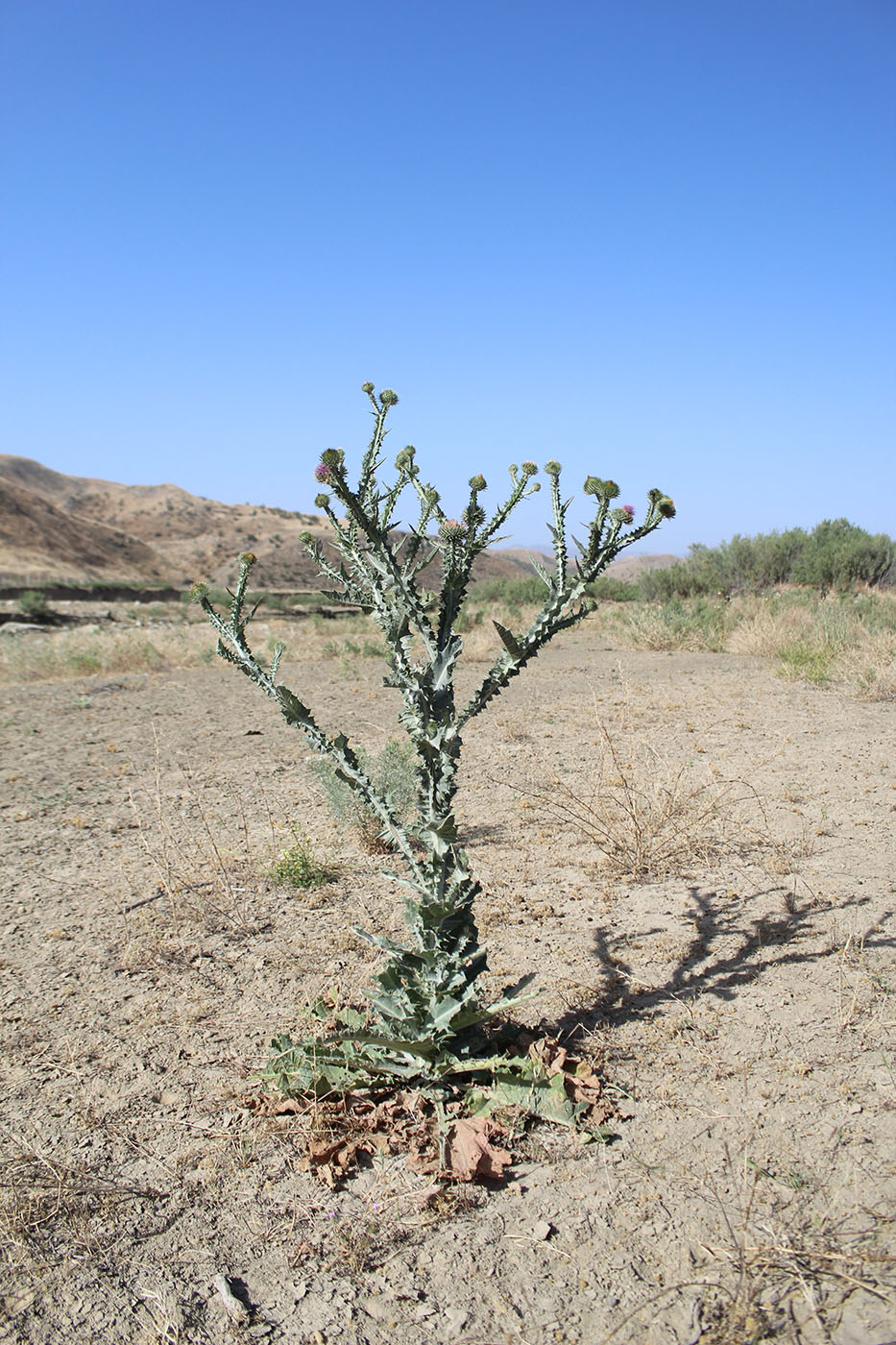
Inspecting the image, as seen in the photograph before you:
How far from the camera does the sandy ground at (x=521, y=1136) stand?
2002 millimetres

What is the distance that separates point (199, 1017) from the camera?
329 cm

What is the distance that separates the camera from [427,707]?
103 inches

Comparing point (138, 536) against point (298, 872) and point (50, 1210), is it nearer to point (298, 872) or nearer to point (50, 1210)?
point (298, 872)

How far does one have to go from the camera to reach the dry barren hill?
46.8 meters

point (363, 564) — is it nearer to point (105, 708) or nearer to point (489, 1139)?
point (489, 1139)

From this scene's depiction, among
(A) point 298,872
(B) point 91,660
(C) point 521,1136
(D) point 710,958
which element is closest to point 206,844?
(A) point 298,872

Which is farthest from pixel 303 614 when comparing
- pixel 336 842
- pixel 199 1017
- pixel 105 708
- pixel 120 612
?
pixel 199 1017

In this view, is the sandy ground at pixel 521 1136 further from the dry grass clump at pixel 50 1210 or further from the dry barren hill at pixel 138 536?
the dry barren hill at pixel 138 536

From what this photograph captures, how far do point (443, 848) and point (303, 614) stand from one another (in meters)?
25.6

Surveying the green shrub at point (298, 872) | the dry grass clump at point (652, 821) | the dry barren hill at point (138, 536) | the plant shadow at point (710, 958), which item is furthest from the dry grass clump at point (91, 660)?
the dry barren hill at point (138, 536)

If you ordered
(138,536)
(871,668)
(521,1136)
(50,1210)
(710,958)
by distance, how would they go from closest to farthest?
(50,1210) < (521,1136) < (710,958) < (871,668) < (138,536)

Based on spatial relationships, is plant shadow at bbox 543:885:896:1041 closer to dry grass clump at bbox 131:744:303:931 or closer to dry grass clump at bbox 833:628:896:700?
dry grass clump at bbox 131:744:303:931

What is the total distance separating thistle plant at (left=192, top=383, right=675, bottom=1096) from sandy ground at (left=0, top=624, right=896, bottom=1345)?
264mm

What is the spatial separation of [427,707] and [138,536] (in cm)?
6869
